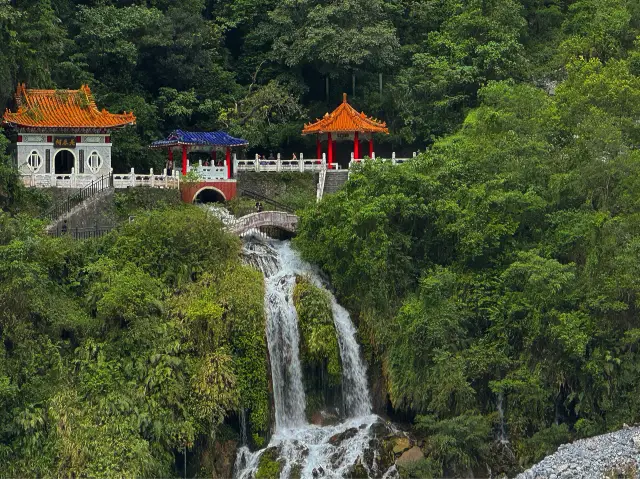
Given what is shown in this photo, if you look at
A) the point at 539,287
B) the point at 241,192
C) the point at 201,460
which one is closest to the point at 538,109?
the point at 539,287

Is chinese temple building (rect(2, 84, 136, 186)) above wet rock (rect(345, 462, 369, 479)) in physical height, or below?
above

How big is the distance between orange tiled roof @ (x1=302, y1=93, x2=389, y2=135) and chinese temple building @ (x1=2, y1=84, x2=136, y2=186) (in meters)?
6.76

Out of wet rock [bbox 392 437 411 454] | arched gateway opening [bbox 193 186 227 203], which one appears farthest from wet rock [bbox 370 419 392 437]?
arched gateway opening [bbox 193 186 227 203]

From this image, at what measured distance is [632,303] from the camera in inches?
1410

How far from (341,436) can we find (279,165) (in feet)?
43.8

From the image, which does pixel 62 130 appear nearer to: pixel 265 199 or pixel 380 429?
pixel 265 199

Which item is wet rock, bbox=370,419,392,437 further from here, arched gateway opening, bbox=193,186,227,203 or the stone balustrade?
arched gateway opening, bbox=193,186,227,203

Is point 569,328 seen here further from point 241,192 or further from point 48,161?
point 48,161

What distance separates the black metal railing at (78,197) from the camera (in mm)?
40344

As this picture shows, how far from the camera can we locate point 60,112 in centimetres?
4356

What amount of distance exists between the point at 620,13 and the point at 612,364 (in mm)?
16949

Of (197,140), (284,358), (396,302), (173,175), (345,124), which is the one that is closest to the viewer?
(284,358)

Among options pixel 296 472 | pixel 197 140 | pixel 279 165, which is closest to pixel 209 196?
pixel 197 140

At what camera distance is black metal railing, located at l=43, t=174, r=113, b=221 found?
40344 mm
